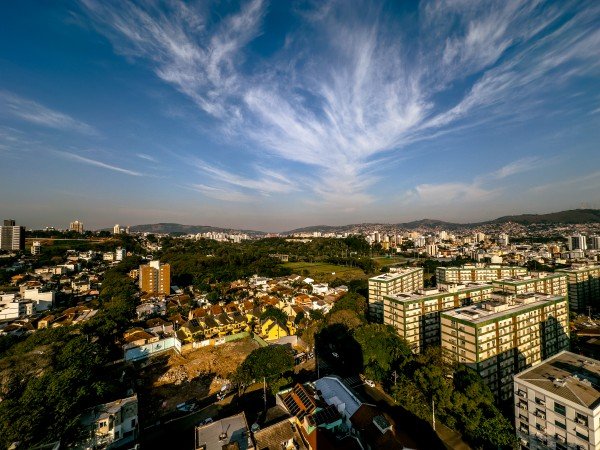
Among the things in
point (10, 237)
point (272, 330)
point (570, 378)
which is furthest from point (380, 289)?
point (10, 237)

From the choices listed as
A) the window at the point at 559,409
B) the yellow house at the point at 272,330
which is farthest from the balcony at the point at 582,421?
the yellow house at the point at 272,330

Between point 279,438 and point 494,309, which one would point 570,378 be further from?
point 279,438

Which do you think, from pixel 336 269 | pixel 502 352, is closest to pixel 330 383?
pixel 502 352

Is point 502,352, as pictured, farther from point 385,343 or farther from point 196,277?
point 196,277

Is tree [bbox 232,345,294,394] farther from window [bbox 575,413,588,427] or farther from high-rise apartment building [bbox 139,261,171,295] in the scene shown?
high-rise apartment building [bbox 139,261,171,295]

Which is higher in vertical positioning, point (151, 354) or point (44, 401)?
point (44, 401)
